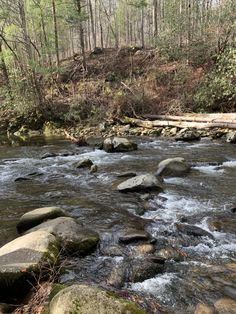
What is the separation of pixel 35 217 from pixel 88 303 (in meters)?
3.08

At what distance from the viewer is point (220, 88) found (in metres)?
16.9

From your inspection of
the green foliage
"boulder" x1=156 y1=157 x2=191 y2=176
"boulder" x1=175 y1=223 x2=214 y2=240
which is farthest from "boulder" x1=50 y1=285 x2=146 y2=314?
the green foliage

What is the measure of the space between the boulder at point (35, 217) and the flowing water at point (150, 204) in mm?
192

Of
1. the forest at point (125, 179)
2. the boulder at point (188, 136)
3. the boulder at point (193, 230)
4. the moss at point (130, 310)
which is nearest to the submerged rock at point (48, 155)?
the forest at point (125, 179)

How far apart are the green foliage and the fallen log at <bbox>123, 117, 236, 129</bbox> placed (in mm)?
1966

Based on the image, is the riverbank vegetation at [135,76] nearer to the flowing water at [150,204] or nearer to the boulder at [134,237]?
the flowing water at [150,204]

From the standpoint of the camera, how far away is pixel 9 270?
4152 mm

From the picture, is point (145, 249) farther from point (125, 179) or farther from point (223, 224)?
point (125, 179)

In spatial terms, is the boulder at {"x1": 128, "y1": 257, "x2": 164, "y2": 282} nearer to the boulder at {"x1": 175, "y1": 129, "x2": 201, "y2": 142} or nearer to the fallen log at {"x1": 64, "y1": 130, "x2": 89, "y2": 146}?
the boulder at {"x1": 175, "y1": 129, "x2": 201, "y2": 142}

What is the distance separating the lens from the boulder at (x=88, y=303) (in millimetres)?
3203

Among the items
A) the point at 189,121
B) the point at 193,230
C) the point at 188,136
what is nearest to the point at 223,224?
the point at 193,230

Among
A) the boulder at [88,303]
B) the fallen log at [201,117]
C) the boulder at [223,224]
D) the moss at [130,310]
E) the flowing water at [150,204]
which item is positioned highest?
the fallen log at [201,117]

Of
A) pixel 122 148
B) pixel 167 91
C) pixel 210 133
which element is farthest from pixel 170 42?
pixel 122 148

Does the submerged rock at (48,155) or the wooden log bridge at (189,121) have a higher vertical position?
the wooden log bridge at (189,121)
